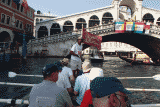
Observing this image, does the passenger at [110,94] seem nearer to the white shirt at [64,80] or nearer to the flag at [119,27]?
the white shirt at [64,80]

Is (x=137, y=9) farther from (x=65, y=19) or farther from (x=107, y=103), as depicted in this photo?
(x=107, y=103)

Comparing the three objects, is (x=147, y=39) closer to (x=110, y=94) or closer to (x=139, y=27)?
(x=139, y=27)

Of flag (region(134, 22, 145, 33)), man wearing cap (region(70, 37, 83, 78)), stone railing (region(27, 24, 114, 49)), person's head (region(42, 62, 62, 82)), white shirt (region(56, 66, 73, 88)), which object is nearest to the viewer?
person's head (region(42, 62, 62, 82))

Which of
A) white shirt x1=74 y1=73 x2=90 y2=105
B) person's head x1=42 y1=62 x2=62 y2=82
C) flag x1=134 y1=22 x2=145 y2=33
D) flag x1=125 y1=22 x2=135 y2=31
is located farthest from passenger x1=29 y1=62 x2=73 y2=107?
flag x1=134 y1=22 x2=145 y2=33

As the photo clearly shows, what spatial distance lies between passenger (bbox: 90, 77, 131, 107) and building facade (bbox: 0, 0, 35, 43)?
2223 centimetres

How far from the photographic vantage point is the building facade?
2031 centimetres

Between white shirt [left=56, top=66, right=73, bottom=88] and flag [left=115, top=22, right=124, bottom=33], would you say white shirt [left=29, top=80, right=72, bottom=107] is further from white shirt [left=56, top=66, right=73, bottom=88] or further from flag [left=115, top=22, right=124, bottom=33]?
flag [left=115, top=22, right=124, bottom=33]

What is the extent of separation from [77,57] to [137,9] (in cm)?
2950

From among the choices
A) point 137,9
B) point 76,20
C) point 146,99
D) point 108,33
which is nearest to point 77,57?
point 146,99

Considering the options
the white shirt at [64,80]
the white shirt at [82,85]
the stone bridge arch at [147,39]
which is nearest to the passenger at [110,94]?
the white shirt at [82,85]

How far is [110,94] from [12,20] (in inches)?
993

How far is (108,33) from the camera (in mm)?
21938

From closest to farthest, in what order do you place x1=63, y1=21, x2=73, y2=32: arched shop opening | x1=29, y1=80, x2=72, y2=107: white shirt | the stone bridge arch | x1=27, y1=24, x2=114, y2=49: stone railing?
x1=29, y1=80, x2=72, y2=107: white shirt < x1=27, y1=24, x2=114, y2=49: stone railing < the stone bridge arch < x1=63, y1=21, x2=73, y2=32: arched shop opening

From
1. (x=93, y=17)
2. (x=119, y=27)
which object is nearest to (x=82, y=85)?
(x=119, y=27)
